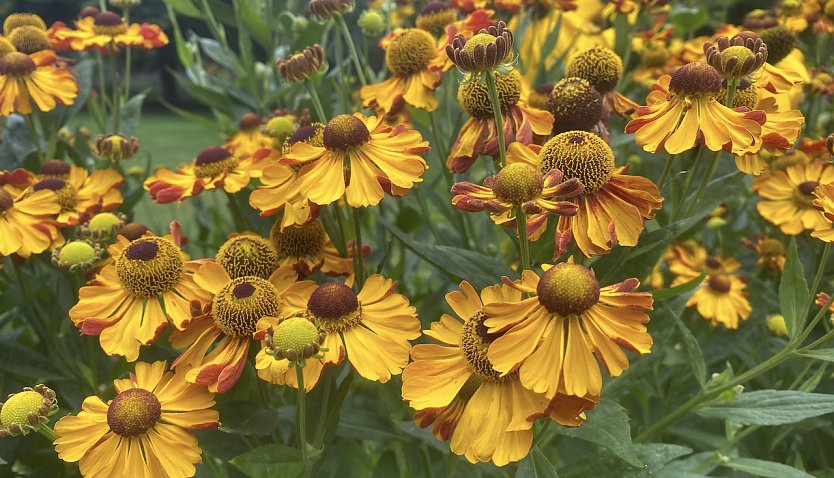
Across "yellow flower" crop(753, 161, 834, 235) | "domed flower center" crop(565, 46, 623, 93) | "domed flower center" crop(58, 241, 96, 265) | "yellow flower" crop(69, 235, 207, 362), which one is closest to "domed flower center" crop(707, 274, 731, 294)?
"yellow flower" crop(753, 161, 834, 235)

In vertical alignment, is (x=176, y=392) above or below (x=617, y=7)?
below

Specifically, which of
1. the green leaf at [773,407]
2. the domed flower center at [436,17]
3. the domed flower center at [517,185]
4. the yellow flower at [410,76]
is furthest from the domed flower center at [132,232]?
the green leaf at [773,407]

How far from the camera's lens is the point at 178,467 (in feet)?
2.57

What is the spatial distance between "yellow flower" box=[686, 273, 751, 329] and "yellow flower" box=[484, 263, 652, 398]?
758 millimetres

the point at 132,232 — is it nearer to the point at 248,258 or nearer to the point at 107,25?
the point at 248,258

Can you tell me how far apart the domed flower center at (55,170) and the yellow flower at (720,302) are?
3.92 feet

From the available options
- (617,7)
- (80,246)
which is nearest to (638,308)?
(80,246)

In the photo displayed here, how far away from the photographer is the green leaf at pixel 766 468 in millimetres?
933

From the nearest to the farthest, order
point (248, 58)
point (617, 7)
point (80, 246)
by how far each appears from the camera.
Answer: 1. point (80, 246)
2. point (617, 7)
3. point (248, 58)

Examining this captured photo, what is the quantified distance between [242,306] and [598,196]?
17.7 inches

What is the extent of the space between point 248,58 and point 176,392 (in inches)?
43.2

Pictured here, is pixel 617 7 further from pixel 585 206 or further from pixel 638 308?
pixel 638 308

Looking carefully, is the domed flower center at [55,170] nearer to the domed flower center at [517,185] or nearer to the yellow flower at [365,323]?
the yellow flower at [365,323]

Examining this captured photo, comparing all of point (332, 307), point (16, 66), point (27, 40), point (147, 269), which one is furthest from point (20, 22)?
point (332, 307)
